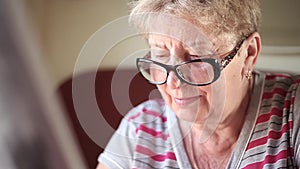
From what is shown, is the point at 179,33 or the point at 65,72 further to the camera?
the point at 65,72

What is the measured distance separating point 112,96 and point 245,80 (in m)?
0.33

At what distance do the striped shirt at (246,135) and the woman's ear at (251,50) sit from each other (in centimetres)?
6

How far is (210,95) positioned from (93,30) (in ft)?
1.57

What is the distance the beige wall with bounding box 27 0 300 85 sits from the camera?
3.34 ft

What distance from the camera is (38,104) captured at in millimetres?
378

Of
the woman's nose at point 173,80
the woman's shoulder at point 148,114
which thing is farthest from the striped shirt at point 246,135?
the woman's nose at point 173,80

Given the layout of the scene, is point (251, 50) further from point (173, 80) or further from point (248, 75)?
point (173, 80)

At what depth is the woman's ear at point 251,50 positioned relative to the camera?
0.88m

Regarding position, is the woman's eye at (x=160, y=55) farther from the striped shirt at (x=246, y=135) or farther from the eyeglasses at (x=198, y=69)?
the striped shirt at (x=246, y=135)

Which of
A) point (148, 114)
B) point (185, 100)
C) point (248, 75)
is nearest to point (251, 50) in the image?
point (248, 75)

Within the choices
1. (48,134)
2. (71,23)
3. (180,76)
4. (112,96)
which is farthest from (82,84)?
(48,134)

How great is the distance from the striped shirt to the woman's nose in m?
0.11

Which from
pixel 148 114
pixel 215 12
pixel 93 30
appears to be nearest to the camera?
pixel 215 12

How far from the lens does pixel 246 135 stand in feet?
2.97
